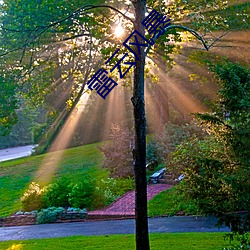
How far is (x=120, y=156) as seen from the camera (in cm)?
1424

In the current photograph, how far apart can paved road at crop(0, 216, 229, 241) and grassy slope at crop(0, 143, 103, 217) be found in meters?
2.82

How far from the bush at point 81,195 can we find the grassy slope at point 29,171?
242 centimetres

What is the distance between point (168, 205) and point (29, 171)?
12169mm

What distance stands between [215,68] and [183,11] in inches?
190

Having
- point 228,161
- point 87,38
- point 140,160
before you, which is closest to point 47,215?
point 87,38

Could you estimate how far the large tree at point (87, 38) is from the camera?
4.71 m

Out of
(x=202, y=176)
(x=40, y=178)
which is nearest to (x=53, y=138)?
(x=40, y=178)

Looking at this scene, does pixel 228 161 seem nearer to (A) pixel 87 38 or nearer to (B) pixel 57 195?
(B) pixel 57 195

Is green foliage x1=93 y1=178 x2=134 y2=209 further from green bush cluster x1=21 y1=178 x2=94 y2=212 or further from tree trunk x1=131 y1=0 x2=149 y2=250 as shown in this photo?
tree trunk x1=131 y1=0 x2=149 y2=250

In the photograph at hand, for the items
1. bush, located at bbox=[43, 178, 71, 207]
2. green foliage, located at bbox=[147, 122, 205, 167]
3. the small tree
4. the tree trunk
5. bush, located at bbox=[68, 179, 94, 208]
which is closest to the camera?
the tree trunk

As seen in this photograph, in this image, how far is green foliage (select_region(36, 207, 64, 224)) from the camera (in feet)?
32.7

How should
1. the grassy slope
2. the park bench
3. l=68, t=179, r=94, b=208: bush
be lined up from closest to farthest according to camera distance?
l=68, t=179, r=94, b=208: bush
the park bench
the grassy slope

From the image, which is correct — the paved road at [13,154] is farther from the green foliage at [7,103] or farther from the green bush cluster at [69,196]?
the green foliage at [7,103]

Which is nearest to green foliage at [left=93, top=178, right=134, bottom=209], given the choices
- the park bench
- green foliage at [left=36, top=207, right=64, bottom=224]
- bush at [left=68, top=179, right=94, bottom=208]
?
bush at [left=68, top=179, right=94, bottom=208]
